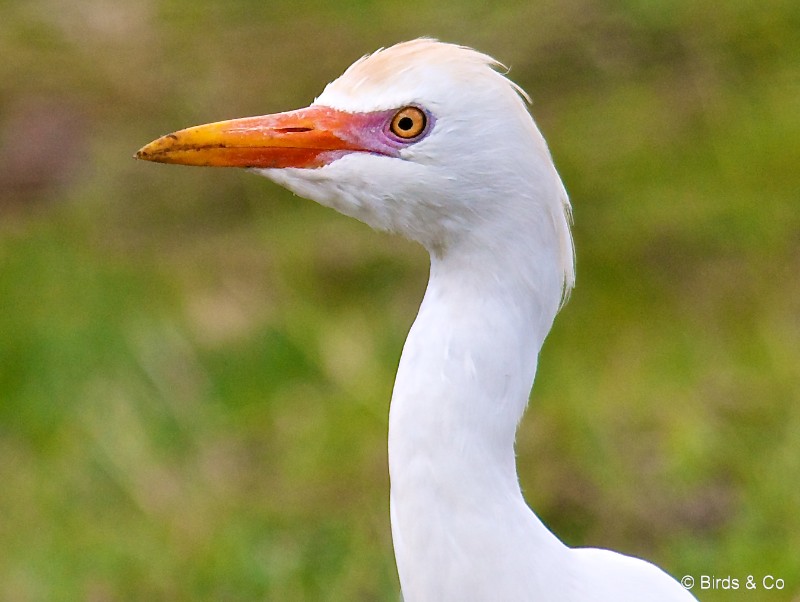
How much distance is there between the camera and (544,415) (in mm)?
5031

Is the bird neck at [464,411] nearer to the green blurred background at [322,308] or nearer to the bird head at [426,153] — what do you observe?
the bird head at [426,153]

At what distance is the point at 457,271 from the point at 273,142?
390mm

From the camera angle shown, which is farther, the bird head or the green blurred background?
the green blurred background

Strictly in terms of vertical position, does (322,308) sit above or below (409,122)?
below

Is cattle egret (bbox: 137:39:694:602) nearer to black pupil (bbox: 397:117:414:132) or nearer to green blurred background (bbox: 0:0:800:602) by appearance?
black pupil (bbox: 397:117:414:132)

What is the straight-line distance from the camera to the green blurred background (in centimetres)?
454

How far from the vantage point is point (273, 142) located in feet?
7.45

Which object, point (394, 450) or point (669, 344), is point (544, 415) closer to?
point (669, 344)

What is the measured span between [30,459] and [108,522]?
0.63m

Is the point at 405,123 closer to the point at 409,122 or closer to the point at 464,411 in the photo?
the point at 409,122

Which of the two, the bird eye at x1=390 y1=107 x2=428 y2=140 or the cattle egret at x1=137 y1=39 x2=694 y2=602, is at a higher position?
the bird eye at x1=390 y1=107 x2=428 y2=140

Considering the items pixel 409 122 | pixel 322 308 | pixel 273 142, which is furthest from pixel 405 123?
pixel 322 308

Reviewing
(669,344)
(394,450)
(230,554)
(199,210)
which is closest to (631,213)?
(669,344)

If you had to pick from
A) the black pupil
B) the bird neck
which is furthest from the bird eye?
the bird neck
